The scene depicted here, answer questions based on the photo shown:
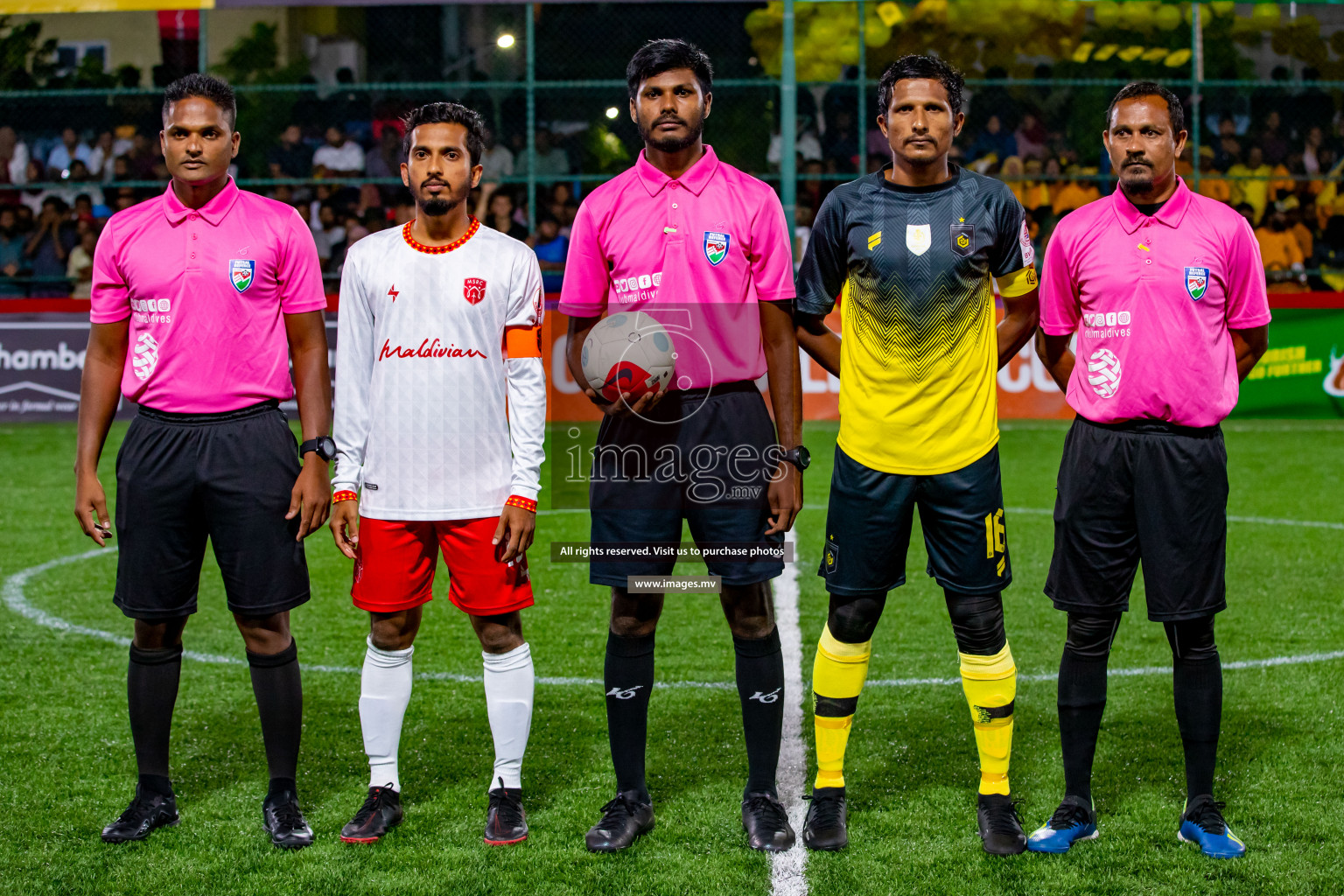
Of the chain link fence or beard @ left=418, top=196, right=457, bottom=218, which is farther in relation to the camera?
the chain link fence

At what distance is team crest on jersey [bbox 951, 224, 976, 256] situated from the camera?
3.97m

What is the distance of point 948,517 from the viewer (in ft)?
13.1

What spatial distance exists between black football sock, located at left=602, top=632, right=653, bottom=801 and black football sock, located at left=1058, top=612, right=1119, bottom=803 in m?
1.24

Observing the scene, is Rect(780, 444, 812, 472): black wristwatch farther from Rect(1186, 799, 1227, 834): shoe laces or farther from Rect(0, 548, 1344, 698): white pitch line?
Rect(1186, 799, 1227, 834): shoe laces

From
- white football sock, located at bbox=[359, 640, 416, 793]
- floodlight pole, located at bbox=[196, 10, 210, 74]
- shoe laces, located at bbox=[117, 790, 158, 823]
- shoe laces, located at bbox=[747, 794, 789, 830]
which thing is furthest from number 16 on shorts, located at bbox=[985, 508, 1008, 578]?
floodlight pole, located at bbox=[196, 10, 210, 74]

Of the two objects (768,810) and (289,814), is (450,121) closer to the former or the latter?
(289,814)

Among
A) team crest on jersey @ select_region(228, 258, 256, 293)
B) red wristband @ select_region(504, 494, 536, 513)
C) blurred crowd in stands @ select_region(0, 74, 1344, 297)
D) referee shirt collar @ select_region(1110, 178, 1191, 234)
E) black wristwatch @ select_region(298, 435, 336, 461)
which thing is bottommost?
red wristband @ select_region(504, 494, 536, 513)

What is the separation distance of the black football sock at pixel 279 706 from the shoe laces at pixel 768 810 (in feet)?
4.57

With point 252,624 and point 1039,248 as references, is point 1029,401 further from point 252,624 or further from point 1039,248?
point 252,624

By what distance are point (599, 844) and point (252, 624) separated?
122 centimetres

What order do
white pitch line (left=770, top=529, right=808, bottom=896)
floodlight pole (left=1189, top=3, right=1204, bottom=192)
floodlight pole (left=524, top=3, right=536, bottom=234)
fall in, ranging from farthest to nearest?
floodlight pole (left=1189, top=3, right=1204, bottom=192)
floodlight pole (left=524, top=3, right=536, bottom=234)
white pitch line (left=770, top=529, right=808, bottom=896)

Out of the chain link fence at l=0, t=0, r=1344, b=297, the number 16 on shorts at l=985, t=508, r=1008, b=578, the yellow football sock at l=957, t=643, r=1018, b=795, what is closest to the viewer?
the number 16 on shorts at l=985, t=508, r=1008, b=578

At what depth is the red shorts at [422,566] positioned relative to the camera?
409cm

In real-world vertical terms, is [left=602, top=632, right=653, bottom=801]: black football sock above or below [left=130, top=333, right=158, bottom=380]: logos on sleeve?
below
